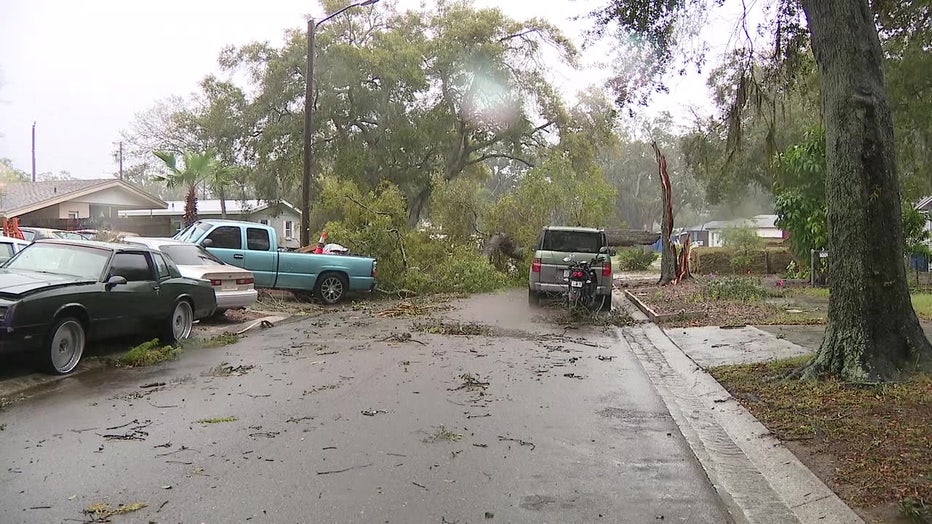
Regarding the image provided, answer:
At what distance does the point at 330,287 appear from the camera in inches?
692

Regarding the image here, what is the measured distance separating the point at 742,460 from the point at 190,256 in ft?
36.5

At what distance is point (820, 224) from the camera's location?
21.0 m

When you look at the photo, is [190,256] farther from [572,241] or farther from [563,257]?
[572,241]

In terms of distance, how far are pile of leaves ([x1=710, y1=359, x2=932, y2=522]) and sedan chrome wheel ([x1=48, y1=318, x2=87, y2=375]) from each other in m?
7.38

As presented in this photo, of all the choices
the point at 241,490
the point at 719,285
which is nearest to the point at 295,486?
the point at 241,490

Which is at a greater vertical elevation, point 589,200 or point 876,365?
point 589,200

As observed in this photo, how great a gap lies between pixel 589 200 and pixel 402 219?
34.3 feet

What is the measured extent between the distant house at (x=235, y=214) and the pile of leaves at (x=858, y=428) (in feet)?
98.4

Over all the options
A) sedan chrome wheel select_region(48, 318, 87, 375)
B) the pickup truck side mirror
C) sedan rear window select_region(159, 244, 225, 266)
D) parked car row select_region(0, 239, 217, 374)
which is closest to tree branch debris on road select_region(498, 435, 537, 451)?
parked car row select_region(0, 239, 217, 374)

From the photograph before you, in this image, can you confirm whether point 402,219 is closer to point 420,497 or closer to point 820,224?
point 820,224

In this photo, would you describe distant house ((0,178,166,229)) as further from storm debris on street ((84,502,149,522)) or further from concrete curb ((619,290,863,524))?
concrete curb ((619,290,863,524))

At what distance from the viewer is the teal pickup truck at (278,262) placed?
53.8ft

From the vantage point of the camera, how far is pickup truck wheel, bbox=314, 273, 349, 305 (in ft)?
57.1

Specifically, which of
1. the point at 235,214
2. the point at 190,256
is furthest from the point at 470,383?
the point at 235,214
